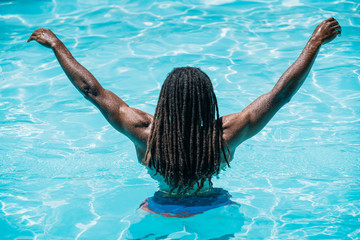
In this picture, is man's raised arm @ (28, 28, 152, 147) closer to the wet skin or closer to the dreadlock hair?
the wet skin

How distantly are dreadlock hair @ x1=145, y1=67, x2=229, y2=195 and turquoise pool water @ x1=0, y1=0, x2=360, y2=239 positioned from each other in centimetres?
56

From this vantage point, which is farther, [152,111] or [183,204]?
[152,111]

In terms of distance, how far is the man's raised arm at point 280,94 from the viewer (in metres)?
2.87

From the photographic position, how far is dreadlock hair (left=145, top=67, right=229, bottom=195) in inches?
111

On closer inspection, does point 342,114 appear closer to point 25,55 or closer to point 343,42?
point 343,42

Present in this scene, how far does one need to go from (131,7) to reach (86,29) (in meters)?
1.05

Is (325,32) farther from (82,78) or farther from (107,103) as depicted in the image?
(82,78)

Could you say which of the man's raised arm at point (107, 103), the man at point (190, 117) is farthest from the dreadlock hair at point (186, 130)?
the man's raised arm at point (107, 103)

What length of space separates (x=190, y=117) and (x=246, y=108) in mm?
395

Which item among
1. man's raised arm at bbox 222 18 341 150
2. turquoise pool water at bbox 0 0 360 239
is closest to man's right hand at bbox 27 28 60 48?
man's raised arm at bbox 222 18 341 150

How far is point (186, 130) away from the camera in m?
2.88

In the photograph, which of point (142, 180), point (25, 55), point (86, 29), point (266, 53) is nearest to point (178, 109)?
point (142, 180)

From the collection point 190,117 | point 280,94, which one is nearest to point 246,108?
point 280,94

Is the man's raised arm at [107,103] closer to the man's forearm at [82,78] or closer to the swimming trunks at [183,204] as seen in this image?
the man's forearm at [82,78]
